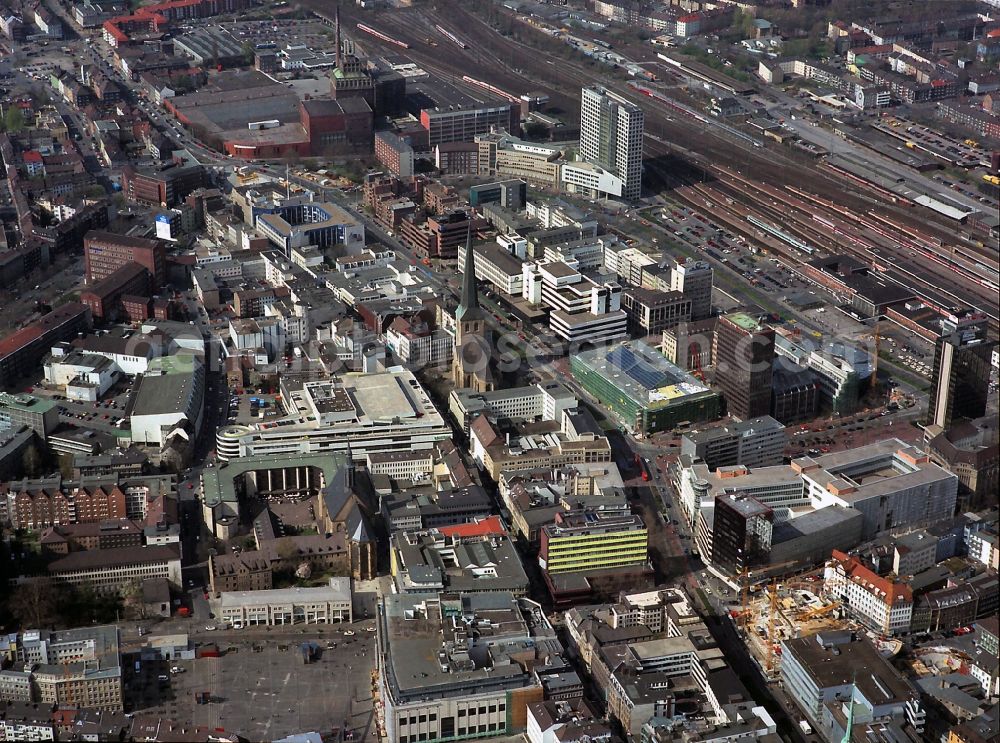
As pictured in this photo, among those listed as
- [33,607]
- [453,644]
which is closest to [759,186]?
[453,644]

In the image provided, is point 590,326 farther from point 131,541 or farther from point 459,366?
point 131,541

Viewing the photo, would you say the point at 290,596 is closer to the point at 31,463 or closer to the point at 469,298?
the point at 31,463

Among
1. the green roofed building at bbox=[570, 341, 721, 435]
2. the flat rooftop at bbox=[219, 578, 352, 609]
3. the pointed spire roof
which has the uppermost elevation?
the pointed spire roof

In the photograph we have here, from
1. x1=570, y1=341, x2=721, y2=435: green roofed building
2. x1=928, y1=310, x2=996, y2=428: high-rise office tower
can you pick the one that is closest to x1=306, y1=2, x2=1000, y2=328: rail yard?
x1=928, y1=310, x2=996, y2=428: high-rise office tower

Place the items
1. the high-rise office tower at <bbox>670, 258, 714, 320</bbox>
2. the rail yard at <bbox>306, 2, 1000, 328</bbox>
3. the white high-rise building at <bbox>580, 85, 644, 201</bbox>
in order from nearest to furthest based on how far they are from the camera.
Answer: the high-rise office tower at <bbox>670, 258, 714, 320</bbox>
the rail yard at <bbox>306, 2, 1000, 328</bbox>
the white high-rise building at <bbox>580, 85, 644, 201</bbox>

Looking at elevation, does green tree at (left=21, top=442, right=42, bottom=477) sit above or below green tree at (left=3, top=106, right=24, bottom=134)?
below

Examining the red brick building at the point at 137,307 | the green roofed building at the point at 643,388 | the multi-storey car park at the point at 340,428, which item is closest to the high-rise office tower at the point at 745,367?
the green roofed building at the point at 643,388

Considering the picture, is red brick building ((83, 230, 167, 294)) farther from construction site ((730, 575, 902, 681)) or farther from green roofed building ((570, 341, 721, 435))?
construction site ((730, 575, 902, 681))
